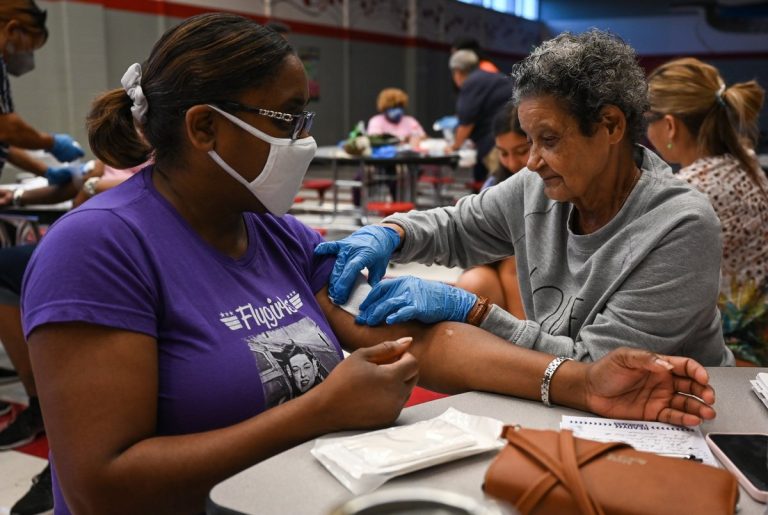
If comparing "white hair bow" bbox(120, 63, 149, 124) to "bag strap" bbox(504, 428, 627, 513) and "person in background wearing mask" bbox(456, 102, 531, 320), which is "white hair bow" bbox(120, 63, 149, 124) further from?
"person in background wearing mask" bbox(456, 102, 531, 320)

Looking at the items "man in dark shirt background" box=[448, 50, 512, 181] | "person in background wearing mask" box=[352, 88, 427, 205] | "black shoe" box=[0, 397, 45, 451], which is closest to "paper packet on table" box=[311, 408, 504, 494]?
"black shoe" box=[0, 397, 45, 451]

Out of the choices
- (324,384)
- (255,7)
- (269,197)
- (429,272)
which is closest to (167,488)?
(324,384)

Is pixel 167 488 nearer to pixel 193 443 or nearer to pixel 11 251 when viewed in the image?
pixel 193 443

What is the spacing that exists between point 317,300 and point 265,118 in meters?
0.45

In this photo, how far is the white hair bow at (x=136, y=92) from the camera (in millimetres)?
1199

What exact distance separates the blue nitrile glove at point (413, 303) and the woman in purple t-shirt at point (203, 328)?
129 millimetres

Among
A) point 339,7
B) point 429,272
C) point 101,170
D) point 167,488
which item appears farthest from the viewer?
point 339,7

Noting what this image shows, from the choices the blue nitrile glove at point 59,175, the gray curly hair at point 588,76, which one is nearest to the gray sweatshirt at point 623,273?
the gray curly hair at point 588,76

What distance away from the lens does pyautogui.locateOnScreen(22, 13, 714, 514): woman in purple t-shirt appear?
98 cm

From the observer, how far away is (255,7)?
8633 mm

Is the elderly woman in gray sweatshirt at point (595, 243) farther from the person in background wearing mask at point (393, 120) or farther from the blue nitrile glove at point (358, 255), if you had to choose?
the person in background wearing mask at point (393, 120)

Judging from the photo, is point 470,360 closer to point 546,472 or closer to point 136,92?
point 546,472

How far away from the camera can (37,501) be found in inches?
86.7

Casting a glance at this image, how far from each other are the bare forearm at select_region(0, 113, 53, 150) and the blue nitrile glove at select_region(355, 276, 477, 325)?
220cm
